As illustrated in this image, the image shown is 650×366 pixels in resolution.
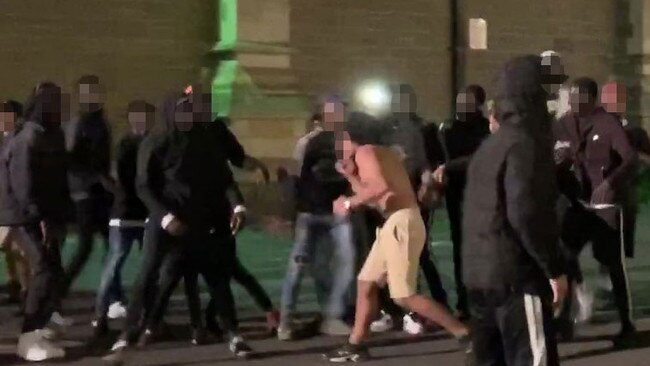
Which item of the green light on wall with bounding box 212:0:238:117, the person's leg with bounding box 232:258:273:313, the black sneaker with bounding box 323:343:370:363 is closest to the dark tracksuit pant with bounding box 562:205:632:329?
the black sneaker with bounding box 323:343:370:363

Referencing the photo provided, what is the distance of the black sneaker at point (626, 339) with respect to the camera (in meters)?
8.95

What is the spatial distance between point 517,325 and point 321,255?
13.4 ft

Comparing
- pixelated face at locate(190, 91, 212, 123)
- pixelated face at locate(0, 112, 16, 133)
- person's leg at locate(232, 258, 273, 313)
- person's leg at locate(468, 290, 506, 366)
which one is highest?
pixelated face at locate(190, 91, 212, 123)

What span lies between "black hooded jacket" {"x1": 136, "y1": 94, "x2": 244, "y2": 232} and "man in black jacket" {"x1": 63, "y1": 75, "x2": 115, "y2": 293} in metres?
1.15

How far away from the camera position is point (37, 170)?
330 inches

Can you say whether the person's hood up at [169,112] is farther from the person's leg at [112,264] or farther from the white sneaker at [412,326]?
the white sneaker at [412,326]

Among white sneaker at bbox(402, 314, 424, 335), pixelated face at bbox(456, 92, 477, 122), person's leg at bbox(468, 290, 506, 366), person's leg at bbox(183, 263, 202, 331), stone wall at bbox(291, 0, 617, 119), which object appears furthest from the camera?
stone wall at bbox(291, 0, 617, 119)

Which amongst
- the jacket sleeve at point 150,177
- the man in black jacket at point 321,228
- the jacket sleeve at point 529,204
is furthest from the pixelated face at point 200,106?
the jacket sleeve at point 529,204

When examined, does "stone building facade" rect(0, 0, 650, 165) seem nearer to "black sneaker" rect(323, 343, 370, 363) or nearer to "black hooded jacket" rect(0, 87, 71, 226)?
"black hooded jacket" rect(0, 87, 71, 226)

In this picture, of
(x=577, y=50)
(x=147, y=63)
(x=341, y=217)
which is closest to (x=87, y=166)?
(x=341, y=217)

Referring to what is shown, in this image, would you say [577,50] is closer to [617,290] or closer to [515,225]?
[617,290]

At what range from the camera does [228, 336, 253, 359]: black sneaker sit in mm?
8484

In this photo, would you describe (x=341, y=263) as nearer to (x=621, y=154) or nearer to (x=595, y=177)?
(x=595, y=177)

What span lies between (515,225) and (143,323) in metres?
3.76
